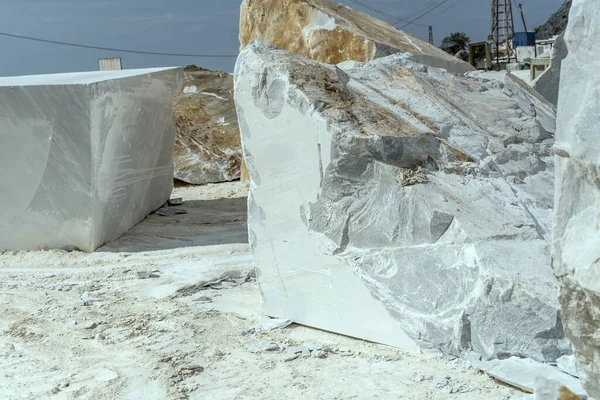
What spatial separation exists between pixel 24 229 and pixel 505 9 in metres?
25.4

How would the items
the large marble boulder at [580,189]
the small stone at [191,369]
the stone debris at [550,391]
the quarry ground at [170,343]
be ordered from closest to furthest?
the large marble boulder at [580,189]
the stone debris at [550,391]
the quarry ground at [170,343]
the small stone at [191,369]

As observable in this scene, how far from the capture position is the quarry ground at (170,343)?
268 centimetres

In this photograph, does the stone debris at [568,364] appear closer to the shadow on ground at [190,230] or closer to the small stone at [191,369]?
the small stone at [191,369]

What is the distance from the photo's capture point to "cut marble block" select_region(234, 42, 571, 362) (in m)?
2.71

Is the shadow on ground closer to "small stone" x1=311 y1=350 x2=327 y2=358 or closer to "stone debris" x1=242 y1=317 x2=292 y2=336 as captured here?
"stone debris" x1=242 y1=317 x2=292 y2=336

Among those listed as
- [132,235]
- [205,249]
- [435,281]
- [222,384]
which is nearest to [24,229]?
[132,235]

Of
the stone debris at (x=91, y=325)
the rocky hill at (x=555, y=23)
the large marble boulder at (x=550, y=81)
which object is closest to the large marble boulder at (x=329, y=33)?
the large marble boulder at (x=550, y=81)

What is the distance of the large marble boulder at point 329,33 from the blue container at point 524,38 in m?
22.8

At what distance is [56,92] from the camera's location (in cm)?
491

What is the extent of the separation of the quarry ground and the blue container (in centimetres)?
2514

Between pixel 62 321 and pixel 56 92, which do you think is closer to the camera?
pixel 62 321

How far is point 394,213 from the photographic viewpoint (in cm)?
301

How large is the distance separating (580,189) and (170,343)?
205 cm

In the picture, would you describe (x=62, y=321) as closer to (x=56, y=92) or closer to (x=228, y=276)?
(x=228, y=276)
